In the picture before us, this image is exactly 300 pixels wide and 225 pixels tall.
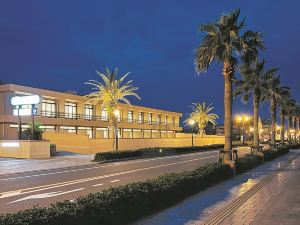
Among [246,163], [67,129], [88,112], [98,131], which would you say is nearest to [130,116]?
[98,131]

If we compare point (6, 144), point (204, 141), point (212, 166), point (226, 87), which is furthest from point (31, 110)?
point (204, 141)

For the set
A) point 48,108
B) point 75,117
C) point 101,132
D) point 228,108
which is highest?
point 48,108

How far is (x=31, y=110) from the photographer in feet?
133

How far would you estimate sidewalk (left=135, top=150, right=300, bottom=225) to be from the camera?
9.07 meters

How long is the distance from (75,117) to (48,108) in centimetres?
587

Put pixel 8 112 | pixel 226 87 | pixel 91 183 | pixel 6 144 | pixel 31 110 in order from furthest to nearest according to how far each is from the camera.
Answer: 1. pixel 8 112
2. pixel 31 110
3. pixel 6 144
4. pixel 226 87
5. pixel 91 183

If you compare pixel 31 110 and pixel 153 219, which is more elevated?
pixel 31 110

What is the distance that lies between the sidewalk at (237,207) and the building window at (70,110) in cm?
5034

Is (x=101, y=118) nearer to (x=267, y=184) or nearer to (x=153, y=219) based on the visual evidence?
(x=267, y=184)

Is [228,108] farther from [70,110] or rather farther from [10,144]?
[70,110]

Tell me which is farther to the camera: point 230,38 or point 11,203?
point 230,38

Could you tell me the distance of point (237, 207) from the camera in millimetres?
10773

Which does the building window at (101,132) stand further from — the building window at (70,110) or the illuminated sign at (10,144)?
the illuminated sign at (10,144)

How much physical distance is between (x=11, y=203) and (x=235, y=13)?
1539 cm
